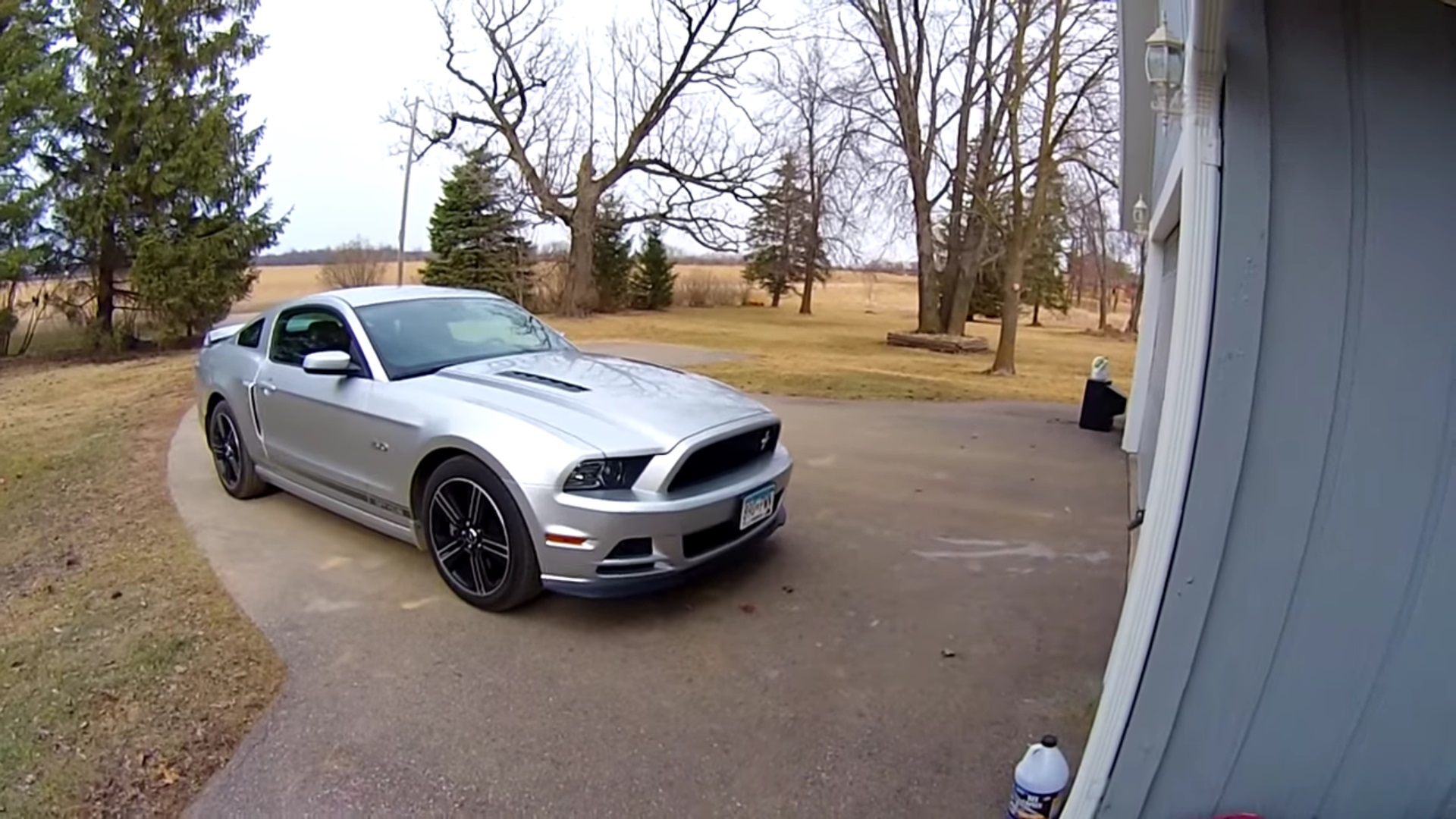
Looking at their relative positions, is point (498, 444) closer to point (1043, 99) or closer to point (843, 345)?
point (1043, 99)

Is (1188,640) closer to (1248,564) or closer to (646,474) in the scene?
(1248,564)

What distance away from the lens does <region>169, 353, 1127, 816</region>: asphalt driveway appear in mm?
2645

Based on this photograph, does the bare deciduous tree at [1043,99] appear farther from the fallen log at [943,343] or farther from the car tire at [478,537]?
the car tire at [478,537]

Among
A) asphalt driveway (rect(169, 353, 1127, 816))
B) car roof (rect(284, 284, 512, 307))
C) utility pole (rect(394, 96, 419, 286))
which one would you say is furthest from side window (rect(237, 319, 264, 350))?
utility pole (rect(394, 96, 419, 286))

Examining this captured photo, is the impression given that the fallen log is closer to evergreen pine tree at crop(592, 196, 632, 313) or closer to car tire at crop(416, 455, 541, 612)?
→ evergreen pine tree at crop(592, 196, 632, 313)

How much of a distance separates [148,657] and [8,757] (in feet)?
2.18

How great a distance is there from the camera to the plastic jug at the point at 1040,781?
7.04 ft

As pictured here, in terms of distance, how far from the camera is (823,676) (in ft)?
11.0

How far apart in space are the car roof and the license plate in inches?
98.0

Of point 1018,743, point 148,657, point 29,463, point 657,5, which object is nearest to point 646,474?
point 1018,743

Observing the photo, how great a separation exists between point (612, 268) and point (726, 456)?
32131 mm

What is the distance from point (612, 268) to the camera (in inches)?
1383

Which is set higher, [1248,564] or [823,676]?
[1248,564]

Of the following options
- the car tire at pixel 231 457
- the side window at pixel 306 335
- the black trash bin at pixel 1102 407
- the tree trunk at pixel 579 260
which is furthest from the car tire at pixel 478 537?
the tree trunk at pixel 579 260
